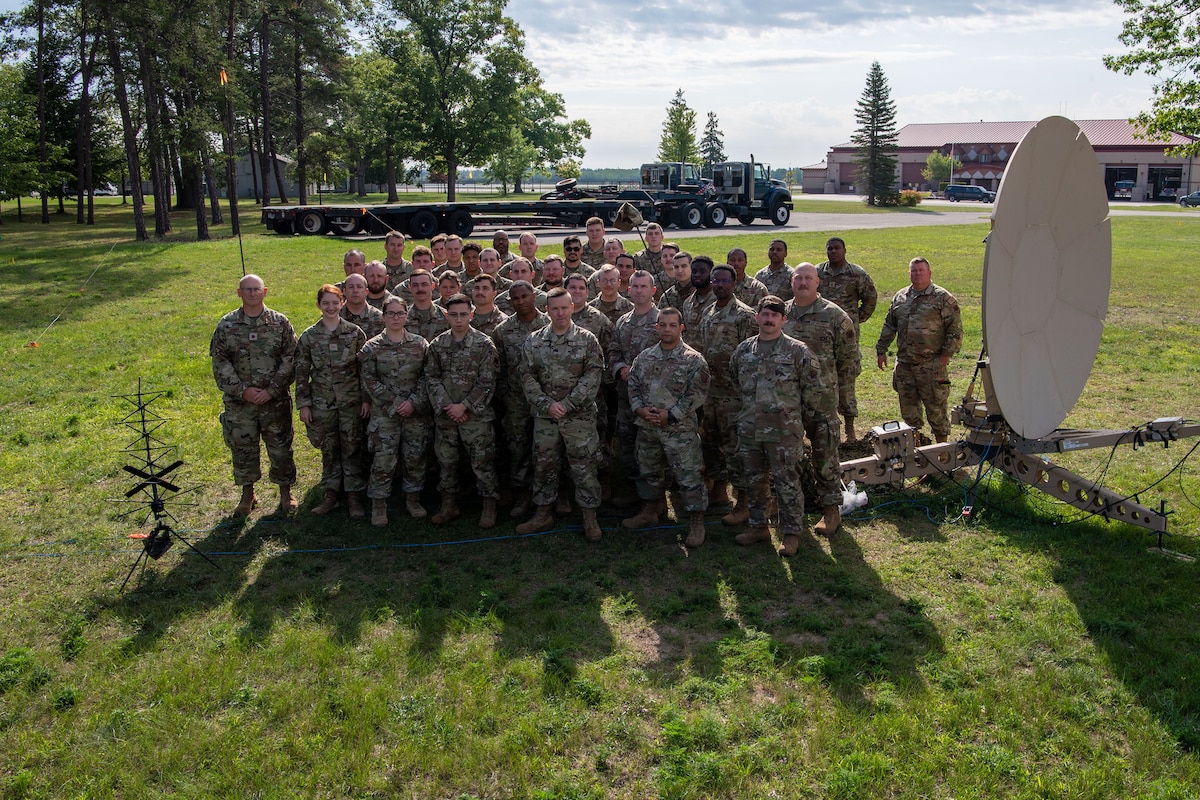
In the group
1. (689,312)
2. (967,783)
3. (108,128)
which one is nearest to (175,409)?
(689,312)

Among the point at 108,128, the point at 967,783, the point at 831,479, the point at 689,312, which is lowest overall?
the point at 967,783

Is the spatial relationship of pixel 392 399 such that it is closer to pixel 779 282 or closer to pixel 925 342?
pixel 779 282

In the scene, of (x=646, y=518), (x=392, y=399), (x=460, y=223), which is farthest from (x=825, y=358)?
(x=460, y=223)

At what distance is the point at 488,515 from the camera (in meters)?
7.47

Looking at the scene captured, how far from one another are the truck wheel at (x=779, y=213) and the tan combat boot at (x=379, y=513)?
33.1 meters

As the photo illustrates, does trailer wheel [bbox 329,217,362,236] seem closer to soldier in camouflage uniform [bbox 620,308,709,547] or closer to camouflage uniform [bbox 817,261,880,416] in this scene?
camouflage uniform [bbox 817,261,880,416]

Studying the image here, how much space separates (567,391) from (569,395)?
0.32 ft

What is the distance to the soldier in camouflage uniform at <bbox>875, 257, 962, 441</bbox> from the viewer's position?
8203 mm

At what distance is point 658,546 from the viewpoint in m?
6.95

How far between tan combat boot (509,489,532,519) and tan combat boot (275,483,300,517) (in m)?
1.99

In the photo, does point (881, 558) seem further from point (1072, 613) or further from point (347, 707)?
point (347, 707)

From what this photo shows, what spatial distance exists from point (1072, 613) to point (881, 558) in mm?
1360

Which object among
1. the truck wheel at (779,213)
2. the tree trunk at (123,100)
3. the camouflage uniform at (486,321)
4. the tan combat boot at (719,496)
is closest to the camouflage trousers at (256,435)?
the camouflage uniform at (486,321)

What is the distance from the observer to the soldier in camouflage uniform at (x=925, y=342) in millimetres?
8203
